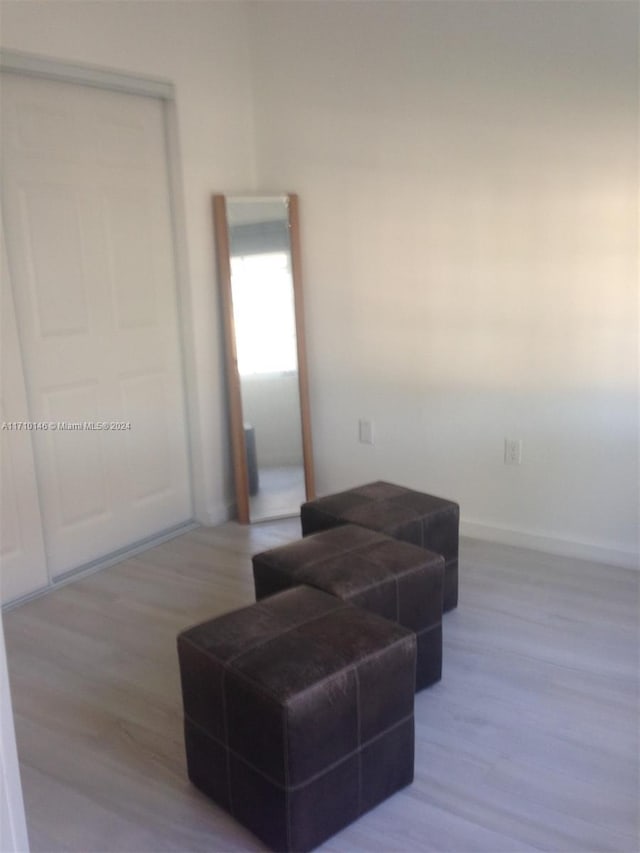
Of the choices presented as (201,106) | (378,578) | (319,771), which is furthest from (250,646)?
(201,106)

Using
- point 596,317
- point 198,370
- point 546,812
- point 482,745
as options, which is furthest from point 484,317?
point 546,812

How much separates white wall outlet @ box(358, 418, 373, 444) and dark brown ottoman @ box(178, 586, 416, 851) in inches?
74.6

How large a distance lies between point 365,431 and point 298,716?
228cm

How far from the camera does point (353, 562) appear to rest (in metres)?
2.21

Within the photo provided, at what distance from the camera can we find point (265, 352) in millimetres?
3748

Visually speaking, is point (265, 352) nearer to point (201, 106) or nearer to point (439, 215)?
point (439, 215)

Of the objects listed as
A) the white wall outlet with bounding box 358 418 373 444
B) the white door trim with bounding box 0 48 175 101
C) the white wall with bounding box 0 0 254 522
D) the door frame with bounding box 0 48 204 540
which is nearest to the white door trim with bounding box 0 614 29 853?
the door frame with bounding box 0 48 204 540

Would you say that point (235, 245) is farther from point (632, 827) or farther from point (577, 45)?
point (632, 827)

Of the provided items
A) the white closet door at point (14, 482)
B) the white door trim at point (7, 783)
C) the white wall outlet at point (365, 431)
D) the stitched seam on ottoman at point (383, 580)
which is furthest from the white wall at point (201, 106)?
the white door trim at point (7, 783)

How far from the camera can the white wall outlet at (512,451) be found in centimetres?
324

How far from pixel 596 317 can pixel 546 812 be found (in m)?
1.91

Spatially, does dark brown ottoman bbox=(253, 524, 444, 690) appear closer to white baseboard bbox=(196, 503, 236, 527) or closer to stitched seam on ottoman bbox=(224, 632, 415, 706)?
stitched seam on ottoman bbox=(224, 632, 415, 706)

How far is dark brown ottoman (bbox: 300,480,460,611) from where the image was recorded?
2613 millimetres

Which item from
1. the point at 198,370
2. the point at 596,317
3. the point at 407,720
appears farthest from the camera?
the point at 198,370
